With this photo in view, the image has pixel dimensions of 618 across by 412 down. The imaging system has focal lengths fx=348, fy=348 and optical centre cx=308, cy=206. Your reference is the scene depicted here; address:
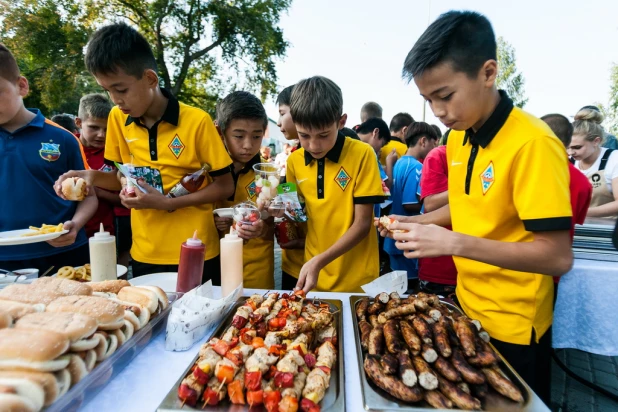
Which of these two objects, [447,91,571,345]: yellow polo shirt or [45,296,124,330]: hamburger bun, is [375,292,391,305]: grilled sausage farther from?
[45,296,124,330]: hamburger bun

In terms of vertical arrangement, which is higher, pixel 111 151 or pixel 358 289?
pixel 111 151

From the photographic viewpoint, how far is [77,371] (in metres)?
1.02

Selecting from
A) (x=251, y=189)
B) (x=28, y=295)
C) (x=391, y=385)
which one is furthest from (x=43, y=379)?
(x=251, y=189)

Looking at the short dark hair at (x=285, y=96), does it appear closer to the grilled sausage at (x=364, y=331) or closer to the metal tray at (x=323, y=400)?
the grilled sausage at (x=364, y=331)

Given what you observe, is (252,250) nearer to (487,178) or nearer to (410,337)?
(410,337)

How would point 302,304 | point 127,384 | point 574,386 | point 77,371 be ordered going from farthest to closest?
point 574,386 < point 302,304 < point 127,384 < point 77,371

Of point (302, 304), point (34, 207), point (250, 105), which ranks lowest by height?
point (302, 304)

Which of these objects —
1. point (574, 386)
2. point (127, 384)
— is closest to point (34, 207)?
point (127, 384)

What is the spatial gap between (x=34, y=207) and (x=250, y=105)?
1.68 metres

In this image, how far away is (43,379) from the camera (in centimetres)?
91

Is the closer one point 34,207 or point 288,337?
point 288,337

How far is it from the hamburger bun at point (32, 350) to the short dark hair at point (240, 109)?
190cm

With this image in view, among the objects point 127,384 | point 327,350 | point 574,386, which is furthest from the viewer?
point 574,386

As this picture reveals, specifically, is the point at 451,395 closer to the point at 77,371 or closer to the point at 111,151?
the point at 77,371
